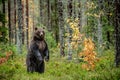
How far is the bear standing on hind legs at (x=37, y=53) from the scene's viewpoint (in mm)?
13812

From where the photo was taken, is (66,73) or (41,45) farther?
(41,45)

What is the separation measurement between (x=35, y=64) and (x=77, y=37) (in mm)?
2984

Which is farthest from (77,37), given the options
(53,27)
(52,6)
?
(52,6)

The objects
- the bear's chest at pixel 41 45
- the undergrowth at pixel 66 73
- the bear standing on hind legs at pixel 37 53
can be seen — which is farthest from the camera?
the bear's chest at pixel 41 45

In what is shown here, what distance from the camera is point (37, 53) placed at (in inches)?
542

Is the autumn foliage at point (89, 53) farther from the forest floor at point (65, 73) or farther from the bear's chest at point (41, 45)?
the bear's chest at point (41, 45)

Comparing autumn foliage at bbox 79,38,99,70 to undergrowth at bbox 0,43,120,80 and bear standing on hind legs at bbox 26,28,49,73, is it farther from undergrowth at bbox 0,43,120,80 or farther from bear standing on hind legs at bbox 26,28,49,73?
bear standing on hind legs at bbox 26,28,49,73

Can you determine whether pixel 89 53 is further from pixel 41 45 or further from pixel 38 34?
pixel 38 34

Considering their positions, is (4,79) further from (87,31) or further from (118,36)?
(87,31)

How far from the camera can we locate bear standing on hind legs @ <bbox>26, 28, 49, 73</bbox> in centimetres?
1381

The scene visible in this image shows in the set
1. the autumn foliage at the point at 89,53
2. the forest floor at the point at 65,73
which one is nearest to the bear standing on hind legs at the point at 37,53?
Result: the forest floor at the point at 65,73

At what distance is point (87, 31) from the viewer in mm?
24469

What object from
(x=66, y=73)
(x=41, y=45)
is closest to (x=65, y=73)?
(x=66, y=73)

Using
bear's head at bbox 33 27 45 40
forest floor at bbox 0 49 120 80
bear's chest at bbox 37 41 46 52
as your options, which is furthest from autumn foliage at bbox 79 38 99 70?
bear's head at bbox 33 27 45 40
